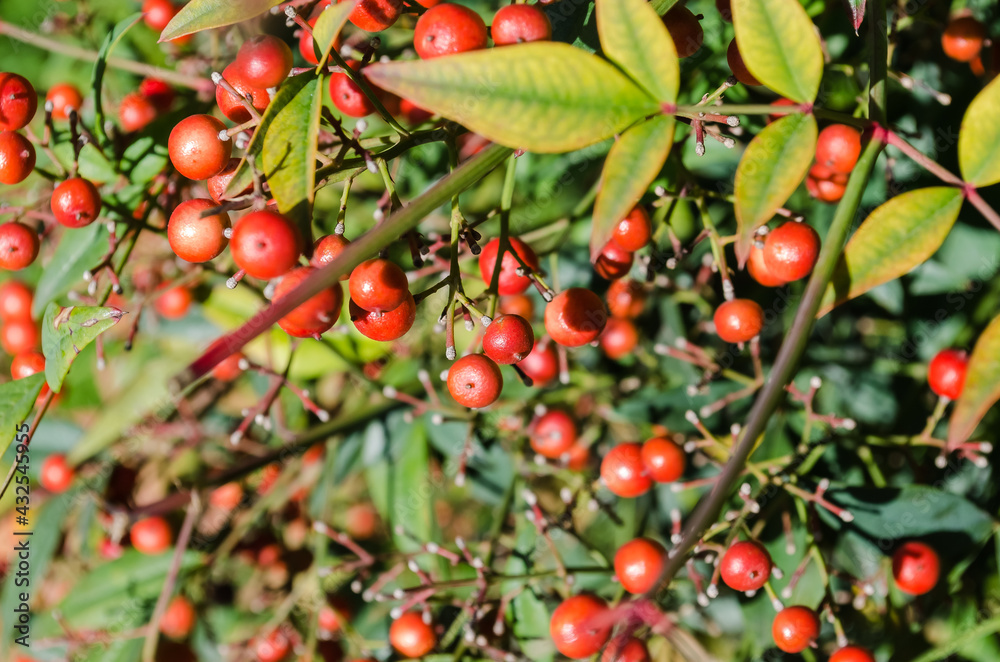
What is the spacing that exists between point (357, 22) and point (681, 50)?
51 centimetres

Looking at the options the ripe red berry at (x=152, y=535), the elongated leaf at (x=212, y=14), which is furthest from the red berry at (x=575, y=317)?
the ripe red berry at (x=152, y=535)

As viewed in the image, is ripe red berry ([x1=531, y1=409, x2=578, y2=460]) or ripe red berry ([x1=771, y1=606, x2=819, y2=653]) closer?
ripe red berry ([x1=771, y1=606, x2=819, y2=653])

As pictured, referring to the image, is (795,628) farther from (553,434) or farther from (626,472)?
(553,434)

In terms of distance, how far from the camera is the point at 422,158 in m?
2.01

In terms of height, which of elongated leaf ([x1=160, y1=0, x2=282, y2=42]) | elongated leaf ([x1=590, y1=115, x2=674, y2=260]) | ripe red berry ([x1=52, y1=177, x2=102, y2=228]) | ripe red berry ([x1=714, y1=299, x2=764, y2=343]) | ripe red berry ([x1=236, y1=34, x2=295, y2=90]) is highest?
elongated leaf ([x1=160, y1=0, x2=282, y2=42])

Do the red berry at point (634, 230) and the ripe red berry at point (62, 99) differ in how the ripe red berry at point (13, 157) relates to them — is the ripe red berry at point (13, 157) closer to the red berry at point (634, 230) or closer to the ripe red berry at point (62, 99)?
the ripe red berry at point (62, 99)

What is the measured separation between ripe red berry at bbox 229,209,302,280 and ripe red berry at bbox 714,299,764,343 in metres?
0.84

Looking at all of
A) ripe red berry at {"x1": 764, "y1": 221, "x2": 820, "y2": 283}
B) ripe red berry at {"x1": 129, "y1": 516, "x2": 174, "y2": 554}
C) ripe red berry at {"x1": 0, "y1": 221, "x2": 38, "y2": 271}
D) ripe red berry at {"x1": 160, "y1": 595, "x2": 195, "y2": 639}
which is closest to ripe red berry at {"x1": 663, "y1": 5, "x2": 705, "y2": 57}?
ripe red berry at {"x1": 764, "y1": 221, "x2": 820, "y2": 283}

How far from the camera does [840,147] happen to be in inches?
51.7

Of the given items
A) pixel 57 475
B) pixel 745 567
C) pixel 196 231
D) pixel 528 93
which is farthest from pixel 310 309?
pixel 57 475

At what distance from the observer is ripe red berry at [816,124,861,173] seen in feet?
4.25

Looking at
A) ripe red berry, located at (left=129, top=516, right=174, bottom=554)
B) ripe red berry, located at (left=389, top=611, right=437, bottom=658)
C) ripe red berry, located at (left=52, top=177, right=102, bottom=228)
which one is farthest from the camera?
ripe red berry, located at (left=129, top=516, right=174, bottom=554)

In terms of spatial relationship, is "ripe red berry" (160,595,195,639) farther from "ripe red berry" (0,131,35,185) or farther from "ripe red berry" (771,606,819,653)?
"ripe red berry" (771,606,819,653)

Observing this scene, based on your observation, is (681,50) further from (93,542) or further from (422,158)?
(93,542)
